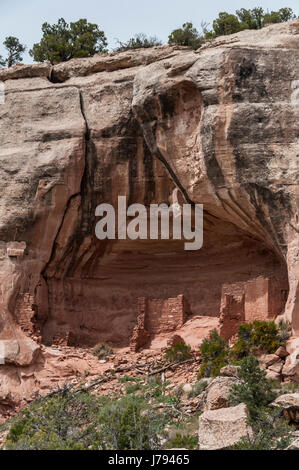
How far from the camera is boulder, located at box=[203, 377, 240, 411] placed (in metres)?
17.2

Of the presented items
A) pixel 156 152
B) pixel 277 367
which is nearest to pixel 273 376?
pixel 277 367

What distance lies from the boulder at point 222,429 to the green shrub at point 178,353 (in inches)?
226

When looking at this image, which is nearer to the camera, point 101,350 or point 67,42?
point 101,350

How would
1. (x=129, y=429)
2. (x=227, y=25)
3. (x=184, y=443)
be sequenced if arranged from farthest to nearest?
(x=227, y=25)
(x=129, y=429)
(x=184, y=443)

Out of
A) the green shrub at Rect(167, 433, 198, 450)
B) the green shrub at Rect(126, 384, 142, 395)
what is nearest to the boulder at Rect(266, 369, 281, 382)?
the green shrub at Rect(126, 384, 142, 395)

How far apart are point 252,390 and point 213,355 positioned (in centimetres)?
349

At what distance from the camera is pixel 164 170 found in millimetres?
23125

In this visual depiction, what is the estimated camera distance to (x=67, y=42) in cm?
2986

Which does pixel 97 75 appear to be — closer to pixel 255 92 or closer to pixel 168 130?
pixel 168 130

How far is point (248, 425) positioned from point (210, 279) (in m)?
9.67

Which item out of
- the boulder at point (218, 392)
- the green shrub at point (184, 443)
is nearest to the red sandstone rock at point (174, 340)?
the boulder at point (218, 392)

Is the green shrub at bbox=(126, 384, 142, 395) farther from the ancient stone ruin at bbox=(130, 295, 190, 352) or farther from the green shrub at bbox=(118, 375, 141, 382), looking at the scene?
the ancient stone ruin at bbox=(130, 295, 190, 352)

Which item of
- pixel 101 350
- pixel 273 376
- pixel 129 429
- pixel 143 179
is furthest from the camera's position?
pixel 101 350

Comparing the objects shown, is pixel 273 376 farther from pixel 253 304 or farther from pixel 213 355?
pixel 253 304
